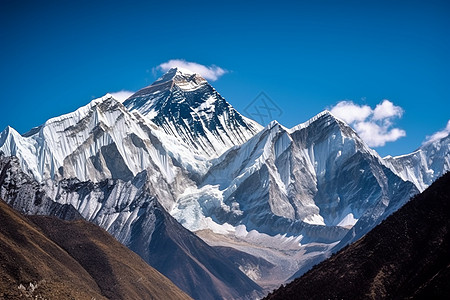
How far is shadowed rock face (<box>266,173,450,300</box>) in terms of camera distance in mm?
125312

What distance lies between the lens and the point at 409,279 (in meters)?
126

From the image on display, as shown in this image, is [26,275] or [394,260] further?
[26,275]

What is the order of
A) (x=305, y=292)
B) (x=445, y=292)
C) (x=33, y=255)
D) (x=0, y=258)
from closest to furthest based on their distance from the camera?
1. (x=445, y=292)
2. (x=305, y=292)
3. (x=0, y=258)
4. (x=33, y=255)

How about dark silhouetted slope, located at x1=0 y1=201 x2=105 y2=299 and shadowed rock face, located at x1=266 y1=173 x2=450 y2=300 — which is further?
dark silhouetted slope, located at x1=0 y1=201 x2=105 y2=299

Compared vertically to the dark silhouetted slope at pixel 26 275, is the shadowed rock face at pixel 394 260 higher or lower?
Answer: lower

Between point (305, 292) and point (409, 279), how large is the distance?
58.5ft

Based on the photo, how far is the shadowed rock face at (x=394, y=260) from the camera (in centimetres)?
12531

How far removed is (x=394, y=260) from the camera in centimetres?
13175

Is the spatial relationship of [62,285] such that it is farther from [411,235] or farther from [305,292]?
[411,235]

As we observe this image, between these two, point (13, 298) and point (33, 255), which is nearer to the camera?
point (13, 298)

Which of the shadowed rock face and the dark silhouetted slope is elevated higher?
the dark silhouetted slope

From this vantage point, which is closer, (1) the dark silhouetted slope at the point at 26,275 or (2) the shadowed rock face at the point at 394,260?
(2) the shadowed rock face at the point at 394,260

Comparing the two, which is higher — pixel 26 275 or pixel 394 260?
pixel 26 275

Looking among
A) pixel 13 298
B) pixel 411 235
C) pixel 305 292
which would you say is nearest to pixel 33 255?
pixel 13 298
